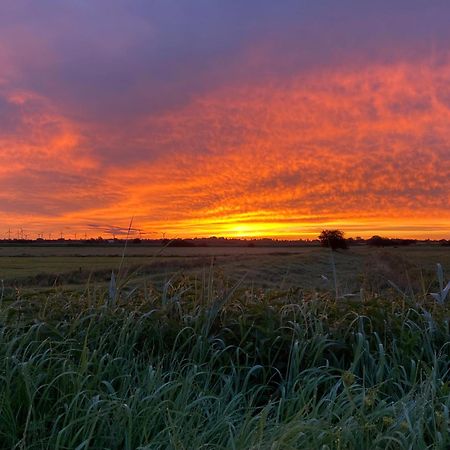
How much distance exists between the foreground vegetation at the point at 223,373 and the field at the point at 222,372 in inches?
0.6

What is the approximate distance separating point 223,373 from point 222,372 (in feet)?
0.18

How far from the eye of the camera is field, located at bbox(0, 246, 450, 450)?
3.10m

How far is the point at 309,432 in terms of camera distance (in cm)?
305

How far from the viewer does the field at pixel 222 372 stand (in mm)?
3102

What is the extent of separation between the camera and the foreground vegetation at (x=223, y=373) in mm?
3105

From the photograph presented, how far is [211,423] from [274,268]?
24.7 m

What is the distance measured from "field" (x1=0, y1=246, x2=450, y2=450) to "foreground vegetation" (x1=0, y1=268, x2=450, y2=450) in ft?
0.05

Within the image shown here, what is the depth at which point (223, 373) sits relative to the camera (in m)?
4.44

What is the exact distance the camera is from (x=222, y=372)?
450cm

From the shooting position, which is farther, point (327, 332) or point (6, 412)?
point (327, 332)

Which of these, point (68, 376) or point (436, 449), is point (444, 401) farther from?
point (68, 376)

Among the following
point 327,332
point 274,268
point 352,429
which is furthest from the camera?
point 274,268

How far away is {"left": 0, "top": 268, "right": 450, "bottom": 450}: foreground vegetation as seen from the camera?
3105 mm

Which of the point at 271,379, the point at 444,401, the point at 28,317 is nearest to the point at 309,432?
the point at 444,401
